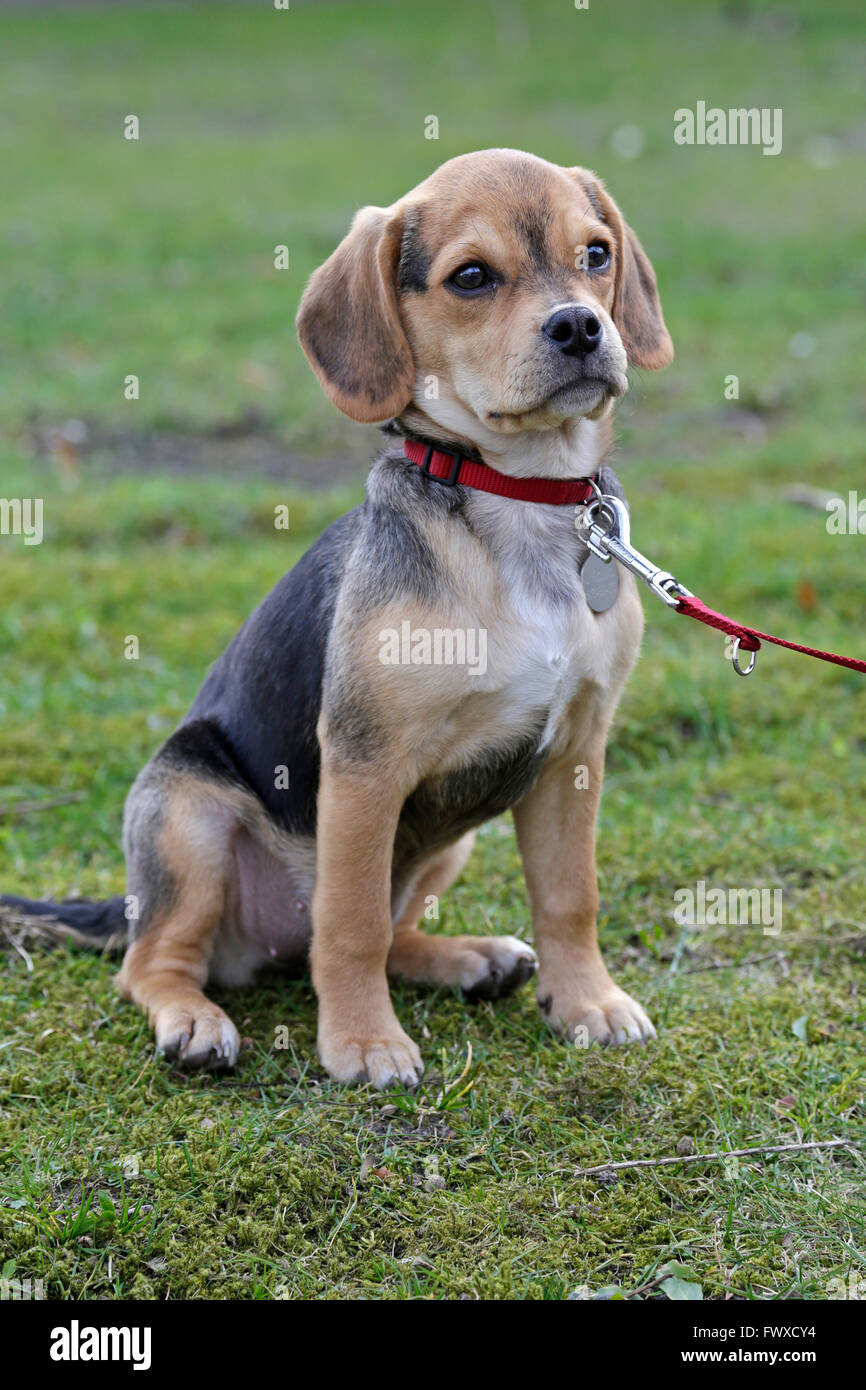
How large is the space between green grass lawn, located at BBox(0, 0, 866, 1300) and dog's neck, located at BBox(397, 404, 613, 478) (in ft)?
5.04

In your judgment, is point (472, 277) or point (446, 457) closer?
point (472, 277)

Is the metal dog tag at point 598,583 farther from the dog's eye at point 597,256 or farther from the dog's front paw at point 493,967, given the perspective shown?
the dog's front paw at point 493,967

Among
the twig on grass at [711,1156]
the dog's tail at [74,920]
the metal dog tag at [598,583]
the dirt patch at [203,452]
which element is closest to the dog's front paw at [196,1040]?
the dog's tail at [74,920]

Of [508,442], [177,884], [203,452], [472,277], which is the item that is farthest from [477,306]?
[203,452]

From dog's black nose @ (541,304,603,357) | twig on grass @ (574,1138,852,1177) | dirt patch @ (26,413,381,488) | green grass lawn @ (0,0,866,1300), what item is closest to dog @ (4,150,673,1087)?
dog's black nose @ (541,304,603,357)

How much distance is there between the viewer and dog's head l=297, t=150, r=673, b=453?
3.30 metres

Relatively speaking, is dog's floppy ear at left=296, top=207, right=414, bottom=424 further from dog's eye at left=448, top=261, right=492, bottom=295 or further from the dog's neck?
dog's eye at left=448, top=261, right=492, bottom=295

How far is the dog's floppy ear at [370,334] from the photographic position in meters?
3.53

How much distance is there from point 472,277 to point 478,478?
49 centimetres

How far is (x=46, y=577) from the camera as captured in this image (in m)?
7.52

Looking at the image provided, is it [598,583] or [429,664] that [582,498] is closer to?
[598,583]

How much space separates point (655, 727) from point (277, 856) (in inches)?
93.7

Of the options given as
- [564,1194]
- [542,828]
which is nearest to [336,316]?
[542,828]

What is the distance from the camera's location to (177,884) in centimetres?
390
